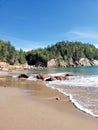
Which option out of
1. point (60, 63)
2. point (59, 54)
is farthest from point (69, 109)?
point (59, 54)

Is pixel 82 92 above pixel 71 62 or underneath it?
underneath

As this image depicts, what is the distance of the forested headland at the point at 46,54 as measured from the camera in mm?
123744

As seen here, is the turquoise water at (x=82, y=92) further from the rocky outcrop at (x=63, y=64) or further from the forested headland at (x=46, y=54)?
the rocky outcrop at (x=63, y=64)

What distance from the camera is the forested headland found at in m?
124

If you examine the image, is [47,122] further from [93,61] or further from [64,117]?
[93,61]

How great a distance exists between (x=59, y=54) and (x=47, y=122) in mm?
165451

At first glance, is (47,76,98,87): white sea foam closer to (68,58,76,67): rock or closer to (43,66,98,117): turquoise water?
(43,66,98,117): turquoise water

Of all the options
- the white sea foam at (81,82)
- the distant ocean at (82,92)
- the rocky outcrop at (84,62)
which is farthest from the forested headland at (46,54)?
the distant ocean at (82,92)

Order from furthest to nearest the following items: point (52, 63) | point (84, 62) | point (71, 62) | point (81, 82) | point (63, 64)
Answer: point (84, 62) < point (71, 62) < point (63, 64) < point (52, 63) < point (81, 82)

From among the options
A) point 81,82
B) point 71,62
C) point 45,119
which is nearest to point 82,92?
point 45,119

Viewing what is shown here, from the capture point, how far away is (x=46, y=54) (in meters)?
156

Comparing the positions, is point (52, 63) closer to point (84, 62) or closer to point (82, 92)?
point (84, 62)

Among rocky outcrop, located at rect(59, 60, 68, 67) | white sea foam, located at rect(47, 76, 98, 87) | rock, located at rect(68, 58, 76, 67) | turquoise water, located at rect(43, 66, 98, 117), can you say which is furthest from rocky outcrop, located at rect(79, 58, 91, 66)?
turquoise water, located at rect(43, 66, 98, 117)

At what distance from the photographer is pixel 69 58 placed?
573ft
